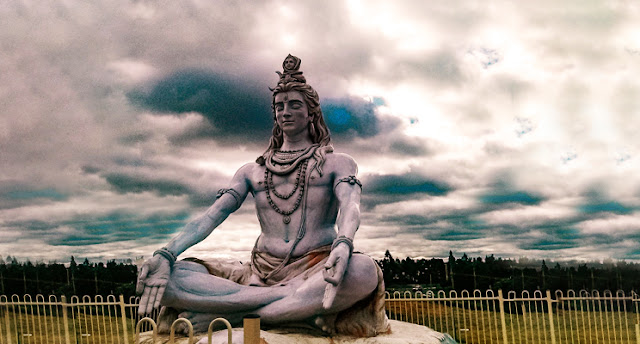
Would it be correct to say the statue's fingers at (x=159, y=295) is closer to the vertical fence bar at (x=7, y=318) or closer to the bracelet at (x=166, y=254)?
the bracelet at (x=166, y=254)

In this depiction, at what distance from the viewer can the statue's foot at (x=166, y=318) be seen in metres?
5.39

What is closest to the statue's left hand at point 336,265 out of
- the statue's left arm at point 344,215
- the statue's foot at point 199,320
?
the statue's left arm at point 344,215

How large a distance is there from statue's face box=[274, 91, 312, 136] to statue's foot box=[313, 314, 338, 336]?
2.03 m

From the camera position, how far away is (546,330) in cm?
917

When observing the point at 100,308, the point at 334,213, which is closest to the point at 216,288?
the point at 334,213

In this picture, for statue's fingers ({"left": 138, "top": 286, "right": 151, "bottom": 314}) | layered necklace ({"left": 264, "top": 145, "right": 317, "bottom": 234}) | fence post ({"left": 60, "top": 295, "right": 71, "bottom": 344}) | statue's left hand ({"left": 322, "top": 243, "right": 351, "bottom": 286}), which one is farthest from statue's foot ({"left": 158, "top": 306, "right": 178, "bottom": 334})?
fence post ({"left": 60, "top": 295, "right": 71, "bottom": 344})

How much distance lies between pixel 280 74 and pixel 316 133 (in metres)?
0.77

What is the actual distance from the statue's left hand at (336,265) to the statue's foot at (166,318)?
5.62 ft

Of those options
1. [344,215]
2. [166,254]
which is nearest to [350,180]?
[344,215]

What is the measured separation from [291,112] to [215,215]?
4.56 feet

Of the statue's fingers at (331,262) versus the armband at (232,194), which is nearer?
the statue's fingers at (331,262)

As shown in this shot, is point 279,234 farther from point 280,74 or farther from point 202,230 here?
point 280,74

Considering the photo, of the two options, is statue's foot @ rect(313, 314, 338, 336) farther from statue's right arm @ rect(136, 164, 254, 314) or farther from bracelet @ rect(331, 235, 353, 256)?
statue's right arm @ rect(136, 164, 254, 314)

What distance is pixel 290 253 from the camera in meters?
5.59
